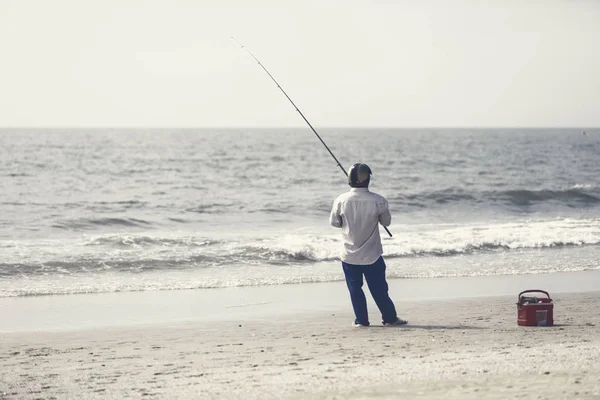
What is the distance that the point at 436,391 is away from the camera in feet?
16.7

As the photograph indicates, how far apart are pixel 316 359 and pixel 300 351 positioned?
389 mm

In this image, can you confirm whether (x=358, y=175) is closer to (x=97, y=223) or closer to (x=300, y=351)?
(x=300, y=351)

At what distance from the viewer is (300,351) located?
6574 millimetres

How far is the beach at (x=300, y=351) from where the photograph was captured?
209 inches

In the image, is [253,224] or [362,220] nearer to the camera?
[362,220]

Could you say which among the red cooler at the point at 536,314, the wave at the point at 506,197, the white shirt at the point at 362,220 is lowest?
the red cooler at the point at 536,314

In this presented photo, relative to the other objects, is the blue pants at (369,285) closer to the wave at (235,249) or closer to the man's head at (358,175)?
the man's head at (358,175)

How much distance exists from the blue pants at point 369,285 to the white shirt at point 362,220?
77mm

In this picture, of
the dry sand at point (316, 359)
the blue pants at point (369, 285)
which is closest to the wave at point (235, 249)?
the dry sand at point (316, 359)

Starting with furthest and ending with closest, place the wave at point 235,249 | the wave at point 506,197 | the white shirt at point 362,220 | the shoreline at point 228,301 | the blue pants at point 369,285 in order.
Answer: the wave at point 506,197 → the wave at point 235,249 → the shoreline at point 228,301 → the blue pants at point 369,285 → the white shirt at point 362,220

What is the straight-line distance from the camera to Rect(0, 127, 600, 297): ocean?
12.3 metres

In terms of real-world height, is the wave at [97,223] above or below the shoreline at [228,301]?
above

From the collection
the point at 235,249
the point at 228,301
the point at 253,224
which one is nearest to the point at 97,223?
the point at 253,224

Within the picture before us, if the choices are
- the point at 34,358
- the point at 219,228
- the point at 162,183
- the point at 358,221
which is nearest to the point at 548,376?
the point at 358,221
